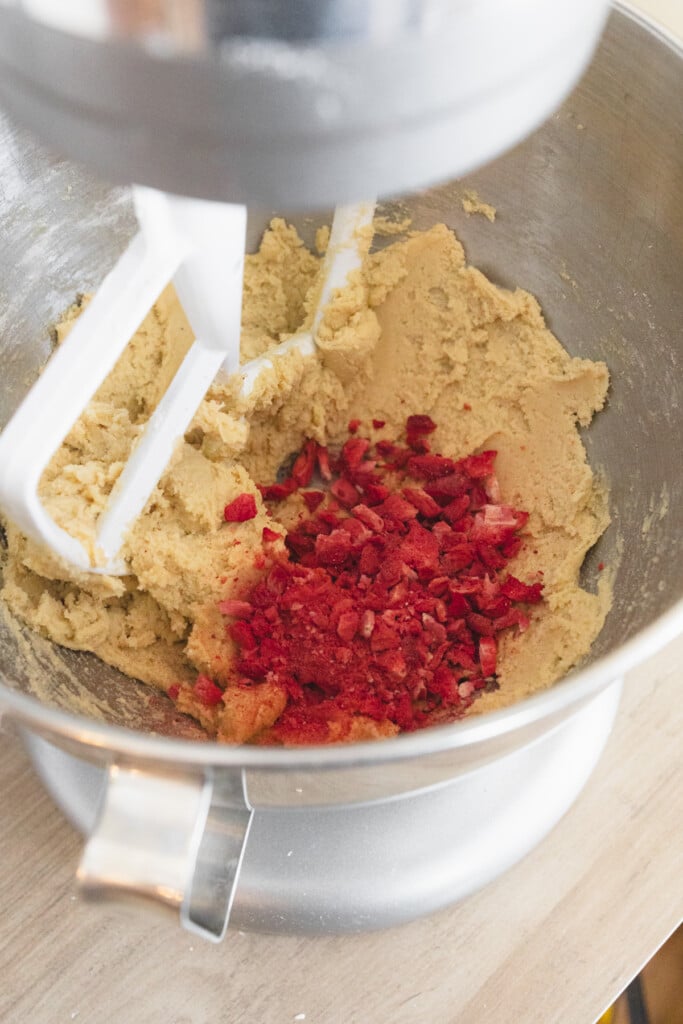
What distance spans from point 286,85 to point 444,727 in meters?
0.35

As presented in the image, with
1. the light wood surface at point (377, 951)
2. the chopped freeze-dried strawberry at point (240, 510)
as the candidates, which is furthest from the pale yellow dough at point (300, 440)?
the light wood surface at point (377, 951)

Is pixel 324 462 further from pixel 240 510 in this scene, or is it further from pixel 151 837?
pixel 151 837

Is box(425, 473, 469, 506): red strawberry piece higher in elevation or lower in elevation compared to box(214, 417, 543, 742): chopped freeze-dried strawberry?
higher

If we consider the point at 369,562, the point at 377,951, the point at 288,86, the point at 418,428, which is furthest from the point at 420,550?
the point at 288,86

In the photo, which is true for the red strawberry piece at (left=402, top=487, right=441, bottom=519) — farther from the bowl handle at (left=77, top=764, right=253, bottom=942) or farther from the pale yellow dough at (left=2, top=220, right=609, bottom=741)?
the bowl handle at (left=77, top=764, right=253, bottom=942)

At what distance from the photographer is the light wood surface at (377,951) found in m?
0.73

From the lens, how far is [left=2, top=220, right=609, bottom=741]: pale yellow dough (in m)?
0.84

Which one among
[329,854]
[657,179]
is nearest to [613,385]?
[657,179]

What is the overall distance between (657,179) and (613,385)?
0.20 metres

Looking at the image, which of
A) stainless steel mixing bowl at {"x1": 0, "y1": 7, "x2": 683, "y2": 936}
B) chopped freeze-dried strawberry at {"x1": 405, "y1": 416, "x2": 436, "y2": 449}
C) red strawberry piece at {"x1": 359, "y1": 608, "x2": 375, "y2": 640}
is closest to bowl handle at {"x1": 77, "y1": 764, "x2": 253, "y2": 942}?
stainless steel mixing bowl at {"x1": 0, "y1": 7, "x2": 683, "y2": 936}

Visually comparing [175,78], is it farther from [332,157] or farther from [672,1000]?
[672,1000]

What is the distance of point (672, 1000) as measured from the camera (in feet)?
3.46

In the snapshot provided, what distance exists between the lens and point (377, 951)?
0.75 m

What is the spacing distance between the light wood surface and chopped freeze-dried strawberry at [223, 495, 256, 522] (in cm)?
31
